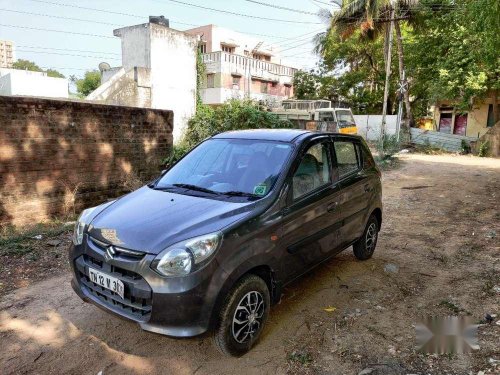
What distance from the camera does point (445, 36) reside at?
20.4 metres

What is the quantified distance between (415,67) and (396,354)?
920 inches

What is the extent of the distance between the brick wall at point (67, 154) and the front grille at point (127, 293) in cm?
420

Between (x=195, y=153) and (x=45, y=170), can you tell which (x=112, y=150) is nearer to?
(x=45, y=170)

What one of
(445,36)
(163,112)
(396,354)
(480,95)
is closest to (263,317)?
(396,354)

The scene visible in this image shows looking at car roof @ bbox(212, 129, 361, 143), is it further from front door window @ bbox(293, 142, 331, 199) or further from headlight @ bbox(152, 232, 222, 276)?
headlight @ bbox(152, 232, 222, 276)

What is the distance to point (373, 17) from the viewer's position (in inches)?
846

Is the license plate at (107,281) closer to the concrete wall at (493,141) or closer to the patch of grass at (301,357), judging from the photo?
the patch of grass at (301,357)

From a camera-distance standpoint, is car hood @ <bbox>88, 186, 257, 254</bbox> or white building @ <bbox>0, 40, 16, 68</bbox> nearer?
car hood @ <bbox>88, 186, 257, 254</bbox>

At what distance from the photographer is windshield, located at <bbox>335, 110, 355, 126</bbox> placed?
1942 cm

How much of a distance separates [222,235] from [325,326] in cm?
143

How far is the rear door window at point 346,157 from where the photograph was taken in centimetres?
409

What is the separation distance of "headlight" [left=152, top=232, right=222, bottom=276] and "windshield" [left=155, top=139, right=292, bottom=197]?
758 mm

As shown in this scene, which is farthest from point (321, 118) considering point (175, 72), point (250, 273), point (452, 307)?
point (250, 273)

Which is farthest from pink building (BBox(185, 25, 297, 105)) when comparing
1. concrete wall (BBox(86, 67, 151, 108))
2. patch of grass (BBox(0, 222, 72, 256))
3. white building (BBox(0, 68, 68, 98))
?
patch of grass (BBox(0, 222, 72, 256))
